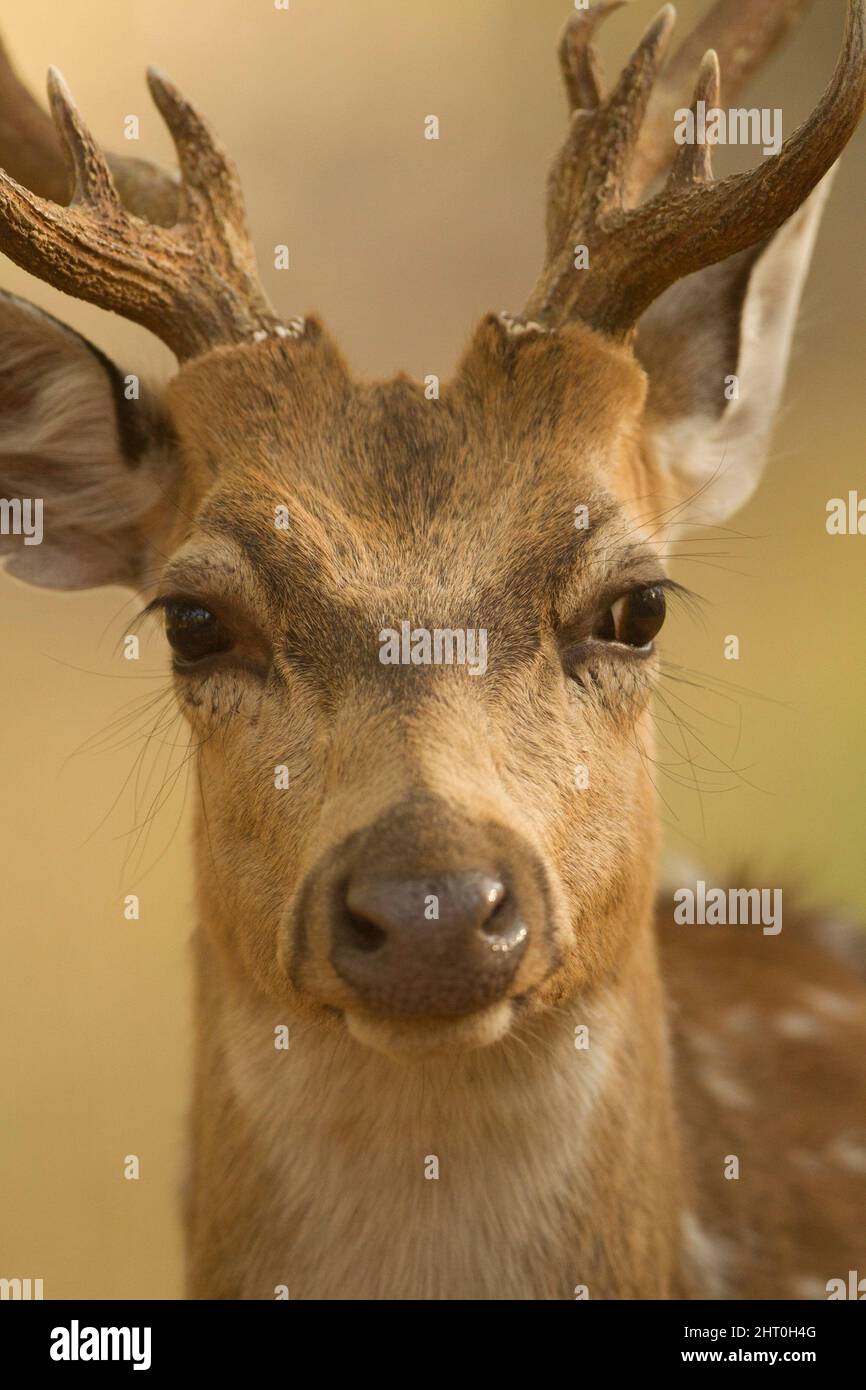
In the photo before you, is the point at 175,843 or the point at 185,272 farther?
the point at 175,843

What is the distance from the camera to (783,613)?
6.87 meters

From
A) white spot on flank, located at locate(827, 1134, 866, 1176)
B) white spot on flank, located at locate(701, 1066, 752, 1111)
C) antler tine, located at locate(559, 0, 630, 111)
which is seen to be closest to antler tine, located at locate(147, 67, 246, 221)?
antler tine, located at locate(559, 0, 630, 111)

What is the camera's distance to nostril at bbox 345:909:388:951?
83.0 inches

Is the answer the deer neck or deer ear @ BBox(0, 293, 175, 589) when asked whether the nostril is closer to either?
the deer neck

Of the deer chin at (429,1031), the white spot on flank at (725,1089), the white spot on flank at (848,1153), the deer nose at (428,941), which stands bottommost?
the white spot on flank at (848,1153)

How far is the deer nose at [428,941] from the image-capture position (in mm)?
2047

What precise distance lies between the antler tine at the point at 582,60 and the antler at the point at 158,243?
0.90 meters

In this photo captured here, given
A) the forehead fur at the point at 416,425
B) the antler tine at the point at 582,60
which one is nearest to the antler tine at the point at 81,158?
the forehead fur at the point at 416,425

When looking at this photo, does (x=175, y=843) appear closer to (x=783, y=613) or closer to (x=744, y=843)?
(x=744, y=843)

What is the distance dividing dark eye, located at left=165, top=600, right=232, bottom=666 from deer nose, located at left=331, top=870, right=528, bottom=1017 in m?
0.76

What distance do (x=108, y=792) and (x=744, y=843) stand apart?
116 inches

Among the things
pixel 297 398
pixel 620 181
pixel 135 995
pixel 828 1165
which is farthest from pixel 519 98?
pixel 828 1165

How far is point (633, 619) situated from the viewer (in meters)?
2.70

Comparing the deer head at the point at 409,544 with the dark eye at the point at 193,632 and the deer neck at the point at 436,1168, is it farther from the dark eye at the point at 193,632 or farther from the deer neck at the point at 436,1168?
the deer neck at the point at 436,1168
